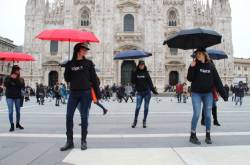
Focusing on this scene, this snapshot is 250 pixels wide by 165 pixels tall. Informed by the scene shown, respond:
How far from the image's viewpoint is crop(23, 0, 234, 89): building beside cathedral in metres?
40.2

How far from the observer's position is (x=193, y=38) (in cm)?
715

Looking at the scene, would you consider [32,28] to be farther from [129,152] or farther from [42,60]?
[129,152]

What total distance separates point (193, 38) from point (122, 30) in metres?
34.9

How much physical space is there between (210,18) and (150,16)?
27.1ft

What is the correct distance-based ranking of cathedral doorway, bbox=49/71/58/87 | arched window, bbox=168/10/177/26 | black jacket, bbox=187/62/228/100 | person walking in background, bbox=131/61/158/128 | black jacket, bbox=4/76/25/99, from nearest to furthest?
black jacket, bbox=187/62/228/100 → black jacket, bbox=4/76/25/99 → person walking in background, bbox=131/61/158/128 → cathedral doorway, bbox=49/71/58/87 → arched window, bbox=168/10/177/26

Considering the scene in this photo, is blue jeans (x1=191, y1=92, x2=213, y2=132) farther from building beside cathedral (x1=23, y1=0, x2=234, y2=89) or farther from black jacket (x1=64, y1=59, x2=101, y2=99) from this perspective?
building beside cathedral (x1=23, y1=0, x2=234, y2=89)

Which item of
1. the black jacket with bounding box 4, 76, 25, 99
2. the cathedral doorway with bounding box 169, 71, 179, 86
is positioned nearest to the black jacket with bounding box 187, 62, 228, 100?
the black jacket with bounding box 4, 76, 25, 99

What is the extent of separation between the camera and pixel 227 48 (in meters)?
41.1

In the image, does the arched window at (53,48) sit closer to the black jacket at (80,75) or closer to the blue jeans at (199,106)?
the black jacket at (80,75)

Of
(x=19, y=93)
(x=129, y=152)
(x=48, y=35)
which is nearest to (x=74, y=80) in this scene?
(x=129, y=152)

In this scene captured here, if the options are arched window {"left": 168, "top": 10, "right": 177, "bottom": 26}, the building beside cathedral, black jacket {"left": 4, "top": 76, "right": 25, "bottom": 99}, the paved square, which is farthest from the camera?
arched window {"left": 168, "top": 10, "right": 177, "bottom": 26}

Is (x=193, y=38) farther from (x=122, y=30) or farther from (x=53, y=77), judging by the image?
(x=53, y=77)

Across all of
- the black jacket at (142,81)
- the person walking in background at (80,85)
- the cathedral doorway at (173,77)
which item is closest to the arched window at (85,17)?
the cathedral doorway at (173,77)

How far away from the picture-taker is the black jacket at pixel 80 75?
18.0 ft
